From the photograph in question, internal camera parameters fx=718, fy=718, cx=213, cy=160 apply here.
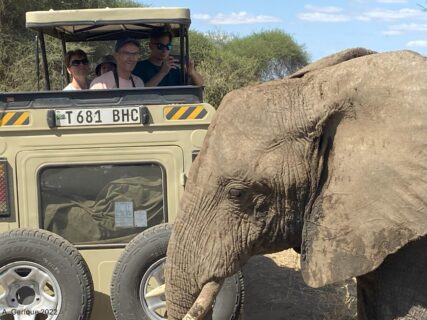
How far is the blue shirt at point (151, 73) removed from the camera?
5.14 metres

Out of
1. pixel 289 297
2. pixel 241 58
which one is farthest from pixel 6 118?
pixel 241 58

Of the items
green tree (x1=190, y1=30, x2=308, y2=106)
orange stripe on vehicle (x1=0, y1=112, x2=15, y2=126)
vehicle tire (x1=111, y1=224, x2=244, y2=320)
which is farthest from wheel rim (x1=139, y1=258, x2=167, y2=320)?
green tree (x1=190, y1=30, x2=308, y2=106)

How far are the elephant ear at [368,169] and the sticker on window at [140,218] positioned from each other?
215cm

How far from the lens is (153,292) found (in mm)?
4066

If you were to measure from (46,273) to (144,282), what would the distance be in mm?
549

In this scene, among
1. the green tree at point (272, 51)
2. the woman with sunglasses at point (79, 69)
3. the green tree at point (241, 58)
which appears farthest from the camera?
the green tree at point (272, 51)

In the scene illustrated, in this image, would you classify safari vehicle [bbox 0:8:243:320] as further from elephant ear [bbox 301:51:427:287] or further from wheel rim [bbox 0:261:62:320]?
elephant ear [bbox 301:51:427:287]

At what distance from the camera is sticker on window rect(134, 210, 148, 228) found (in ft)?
14.4

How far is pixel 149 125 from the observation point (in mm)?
4309

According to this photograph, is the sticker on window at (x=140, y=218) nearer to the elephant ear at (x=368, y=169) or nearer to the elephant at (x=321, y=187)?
the elephant at (x=321, y=187)

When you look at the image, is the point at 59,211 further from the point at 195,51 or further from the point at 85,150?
the point at 195,51

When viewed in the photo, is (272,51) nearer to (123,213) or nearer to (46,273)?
(123,213)

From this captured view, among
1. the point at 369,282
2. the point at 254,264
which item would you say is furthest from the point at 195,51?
the point at 369,282

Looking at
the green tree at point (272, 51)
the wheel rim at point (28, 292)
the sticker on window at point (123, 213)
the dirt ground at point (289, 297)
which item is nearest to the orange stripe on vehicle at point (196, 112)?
the sticker on window at point (123, 213)
